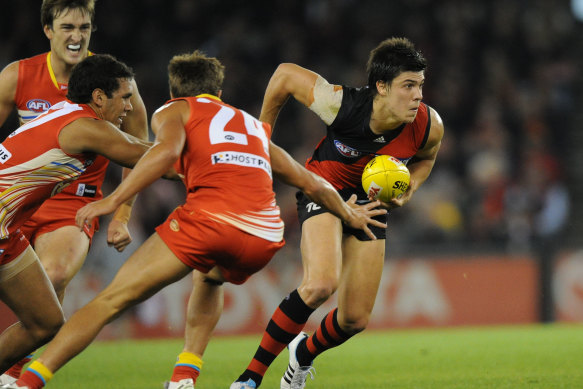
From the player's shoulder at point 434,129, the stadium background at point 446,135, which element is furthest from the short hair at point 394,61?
the stadium background at point 446,135

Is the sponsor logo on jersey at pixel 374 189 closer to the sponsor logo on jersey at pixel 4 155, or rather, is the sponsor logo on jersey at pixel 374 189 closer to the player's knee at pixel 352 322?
the player's knee at pixel 352 322

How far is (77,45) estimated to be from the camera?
6320 millimetres

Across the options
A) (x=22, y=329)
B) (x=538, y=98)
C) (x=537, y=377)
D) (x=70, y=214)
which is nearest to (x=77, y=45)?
(x=70, y=214)

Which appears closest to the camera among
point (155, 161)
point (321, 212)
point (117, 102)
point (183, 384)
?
point (155, 161)

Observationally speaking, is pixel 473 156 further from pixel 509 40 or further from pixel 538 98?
pixel 509 40

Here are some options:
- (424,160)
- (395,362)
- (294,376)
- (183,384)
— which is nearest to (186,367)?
(183,384)

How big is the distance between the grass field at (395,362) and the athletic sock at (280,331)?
36.9 inches

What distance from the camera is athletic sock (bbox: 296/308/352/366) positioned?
602 cm

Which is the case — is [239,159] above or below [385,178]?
above

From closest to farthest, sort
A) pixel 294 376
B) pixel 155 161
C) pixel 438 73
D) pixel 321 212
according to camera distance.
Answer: pixel 155 161
pixel 321 212
pixel 294 376
pixel 438 73

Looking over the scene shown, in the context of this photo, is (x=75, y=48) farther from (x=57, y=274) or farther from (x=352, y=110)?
(x=352, y=110)

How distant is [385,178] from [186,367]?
1.86 meters

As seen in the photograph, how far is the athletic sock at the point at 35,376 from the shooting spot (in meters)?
4.26

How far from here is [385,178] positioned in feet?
19.0
